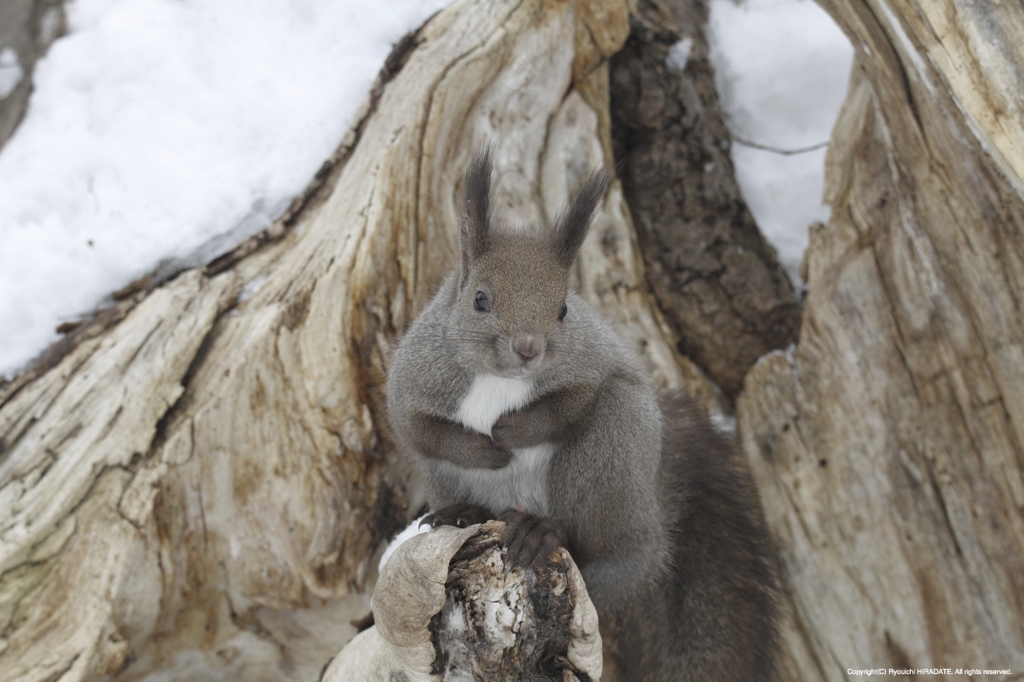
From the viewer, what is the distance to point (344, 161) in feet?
9.41

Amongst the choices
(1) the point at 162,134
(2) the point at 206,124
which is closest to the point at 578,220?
(2) the point at 206,124

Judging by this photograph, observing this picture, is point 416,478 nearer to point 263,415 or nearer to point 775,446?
point 263,415

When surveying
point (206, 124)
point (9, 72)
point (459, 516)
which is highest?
point (9, 72)

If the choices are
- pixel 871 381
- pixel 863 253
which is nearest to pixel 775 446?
pixel 871 381

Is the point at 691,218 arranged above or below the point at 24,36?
below

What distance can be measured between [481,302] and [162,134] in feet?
5.23

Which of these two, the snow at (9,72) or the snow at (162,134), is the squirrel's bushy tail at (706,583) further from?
the snow at (9,72)

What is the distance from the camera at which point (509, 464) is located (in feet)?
6.87

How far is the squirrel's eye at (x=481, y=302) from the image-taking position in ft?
6.69

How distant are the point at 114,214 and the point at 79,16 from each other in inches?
40.6

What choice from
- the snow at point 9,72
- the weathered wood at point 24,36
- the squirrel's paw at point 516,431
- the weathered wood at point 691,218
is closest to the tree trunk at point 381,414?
the weathered wood at point 691,218

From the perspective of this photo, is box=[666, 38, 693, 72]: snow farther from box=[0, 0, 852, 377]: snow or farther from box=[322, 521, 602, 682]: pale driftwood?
box=[322, 521, 602, 682]: pale driftwood

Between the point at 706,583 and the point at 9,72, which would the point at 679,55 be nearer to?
the point at 706,583

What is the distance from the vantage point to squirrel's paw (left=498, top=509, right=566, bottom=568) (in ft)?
5.99
